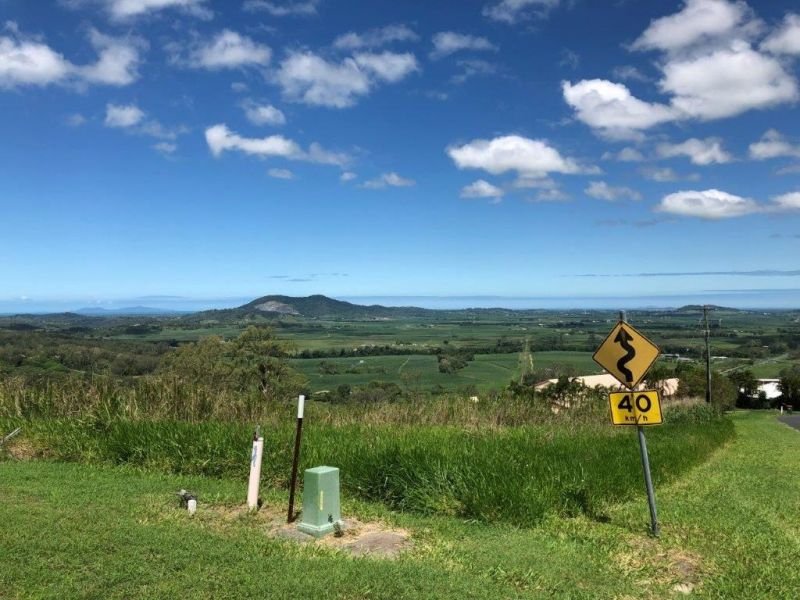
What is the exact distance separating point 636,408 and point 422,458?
2.90m

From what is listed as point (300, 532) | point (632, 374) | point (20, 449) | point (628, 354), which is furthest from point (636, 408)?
point (20, 449)

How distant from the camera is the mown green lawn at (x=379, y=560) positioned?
478cm

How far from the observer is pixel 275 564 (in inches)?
208

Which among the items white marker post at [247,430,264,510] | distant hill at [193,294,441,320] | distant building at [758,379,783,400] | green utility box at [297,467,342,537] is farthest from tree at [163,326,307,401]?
distant building at [758,379,783,400]

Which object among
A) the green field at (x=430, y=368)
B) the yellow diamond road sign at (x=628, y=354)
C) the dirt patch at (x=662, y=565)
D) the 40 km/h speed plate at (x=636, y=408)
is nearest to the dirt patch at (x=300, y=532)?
the dirt patch at (x=662, y=565)

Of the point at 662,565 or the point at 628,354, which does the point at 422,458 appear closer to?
the point at 628,354

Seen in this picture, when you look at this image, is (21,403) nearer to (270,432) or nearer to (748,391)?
(270,432)

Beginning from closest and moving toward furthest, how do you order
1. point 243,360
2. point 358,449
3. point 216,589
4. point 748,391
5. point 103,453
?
point 216,589
point 358,449
point 103,453
point 243,360
point 748,391

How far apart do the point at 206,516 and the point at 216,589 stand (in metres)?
2.57

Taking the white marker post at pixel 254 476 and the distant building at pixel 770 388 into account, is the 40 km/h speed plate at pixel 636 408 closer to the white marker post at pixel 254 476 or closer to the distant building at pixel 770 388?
the white marker post at pixel 254 476

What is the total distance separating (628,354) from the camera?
6602 millimetres

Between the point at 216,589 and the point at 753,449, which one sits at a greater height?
the point at 216,589

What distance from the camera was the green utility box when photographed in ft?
21.3

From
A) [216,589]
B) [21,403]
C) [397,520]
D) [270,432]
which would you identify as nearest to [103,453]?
[270,432]
